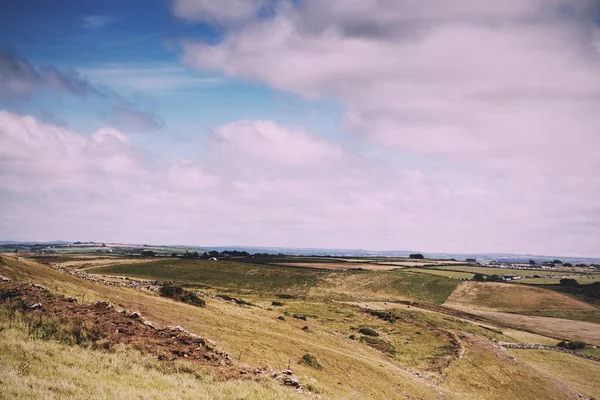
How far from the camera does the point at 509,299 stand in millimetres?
113875

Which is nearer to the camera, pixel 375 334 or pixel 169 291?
pixel 169 291

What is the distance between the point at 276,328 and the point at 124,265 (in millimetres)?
122917

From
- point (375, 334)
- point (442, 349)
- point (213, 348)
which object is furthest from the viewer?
point (375, 334)

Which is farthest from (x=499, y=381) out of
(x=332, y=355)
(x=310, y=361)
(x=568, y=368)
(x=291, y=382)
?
(x=291, y=382)

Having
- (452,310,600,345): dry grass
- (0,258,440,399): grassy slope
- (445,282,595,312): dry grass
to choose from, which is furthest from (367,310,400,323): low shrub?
(445,282,595,312): dry grass

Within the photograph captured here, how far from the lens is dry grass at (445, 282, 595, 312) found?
109 meters

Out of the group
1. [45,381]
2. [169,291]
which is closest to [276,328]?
[169,291]

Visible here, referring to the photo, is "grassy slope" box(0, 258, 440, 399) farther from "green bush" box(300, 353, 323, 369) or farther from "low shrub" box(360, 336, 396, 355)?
"low shrub" box(360, 336, 396, 355)

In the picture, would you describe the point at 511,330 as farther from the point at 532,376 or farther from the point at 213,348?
the point at 213,348

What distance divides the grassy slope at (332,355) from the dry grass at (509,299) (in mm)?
63834

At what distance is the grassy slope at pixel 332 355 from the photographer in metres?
29.2

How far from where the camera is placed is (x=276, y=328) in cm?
4166

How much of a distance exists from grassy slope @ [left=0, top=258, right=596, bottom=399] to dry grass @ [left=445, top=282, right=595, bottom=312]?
63834 millimetres

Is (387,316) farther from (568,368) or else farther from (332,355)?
(332,355)
